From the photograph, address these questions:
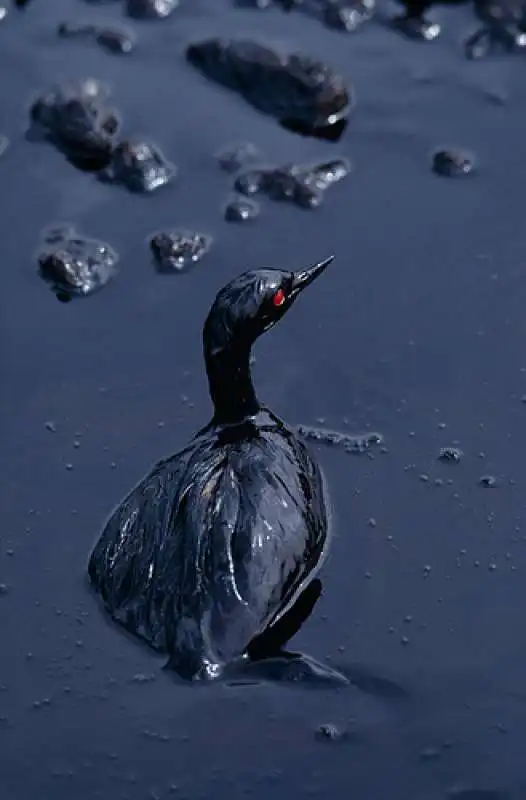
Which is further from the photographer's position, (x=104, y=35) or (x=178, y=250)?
(x=104, y=35)

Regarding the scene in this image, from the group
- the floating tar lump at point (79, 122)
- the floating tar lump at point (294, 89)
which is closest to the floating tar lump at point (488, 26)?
the floating tar lump at point (294, 89)

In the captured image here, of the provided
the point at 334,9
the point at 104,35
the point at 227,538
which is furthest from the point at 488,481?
the point at 104,35

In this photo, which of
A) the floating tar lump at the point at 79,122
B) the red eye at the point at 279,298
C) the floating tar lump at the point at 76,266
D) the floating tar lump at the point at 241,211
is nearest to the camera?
the red eye at the point at 279,298

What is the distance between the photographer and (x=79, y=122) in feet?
29.3

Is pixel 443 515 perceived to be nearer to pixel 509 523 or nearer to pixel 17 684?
pixel 509 523

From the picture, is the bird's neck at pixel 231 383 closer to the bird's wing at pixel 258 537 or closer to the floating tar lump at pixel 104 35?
the bird's wing at pixel 258 537

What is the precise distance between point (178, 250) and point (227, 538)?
7.41 feet

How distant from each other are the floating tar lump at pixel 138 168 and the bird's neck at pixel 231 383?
2.04 metres

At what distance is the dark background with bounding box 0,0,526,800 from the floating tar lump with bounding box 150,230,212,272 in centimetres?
7

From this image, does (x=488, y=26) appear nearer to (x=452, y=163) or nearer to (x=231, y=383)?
(x=452, y=163)

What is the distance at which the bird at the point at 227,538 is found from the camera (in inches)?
252

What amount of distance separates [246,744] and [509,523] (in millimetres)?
1514

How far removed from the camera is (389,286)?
815 centimetres

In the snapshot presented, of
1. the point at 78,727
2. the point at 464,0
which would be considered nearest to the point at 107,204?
the point at 464,0
